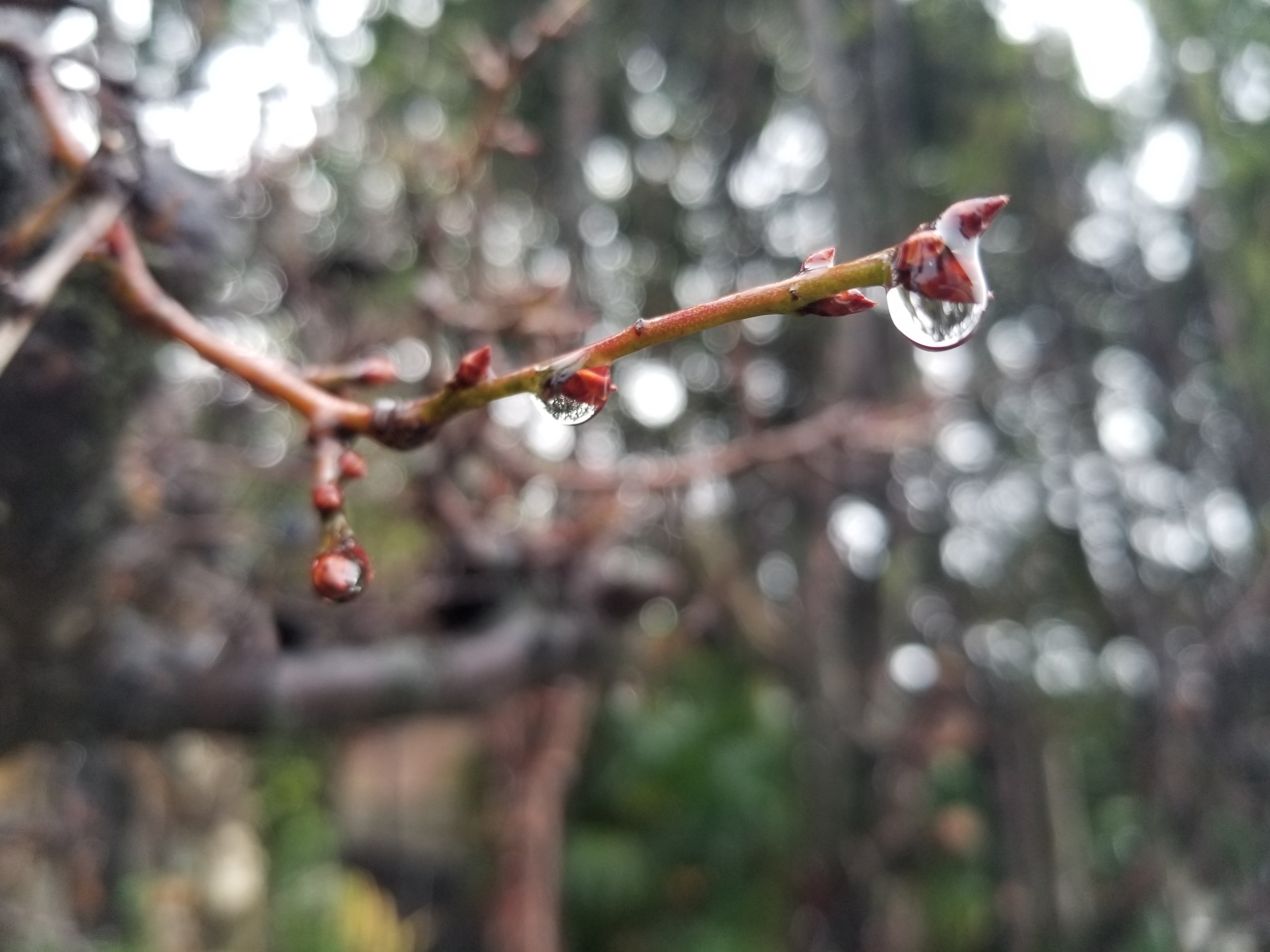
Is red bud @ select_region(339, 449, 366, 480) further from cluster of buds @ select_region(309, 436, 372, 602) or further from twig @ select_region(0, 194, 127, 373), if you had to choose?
twig @ select_region(0, 194, 127, 373)

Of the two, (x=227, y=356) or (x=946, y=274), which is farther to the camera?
(x=227, y=356)

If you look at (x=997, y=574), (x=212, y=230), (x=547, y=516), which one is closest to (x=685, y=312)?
(x=212, y=230)

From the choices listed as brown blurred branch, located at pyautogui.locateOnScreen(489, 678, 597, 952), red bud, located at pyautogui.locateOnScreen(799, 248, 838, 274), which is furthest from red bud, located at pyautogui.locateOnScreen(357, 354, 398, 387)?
brown blurred branch, located at pyautogui.locateOnScreen(489, 678, 597, 952)

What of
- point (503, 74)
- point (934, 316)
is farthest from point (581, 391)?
point (503, 74)

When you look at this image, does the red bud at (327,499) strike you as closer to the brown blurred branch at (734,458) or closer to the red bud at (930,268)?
the red bud at (930,268)

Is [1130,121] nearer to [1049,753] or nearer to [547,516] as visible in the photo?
[547,516]

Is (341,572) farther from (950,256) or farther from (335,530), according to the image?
(950,256)
